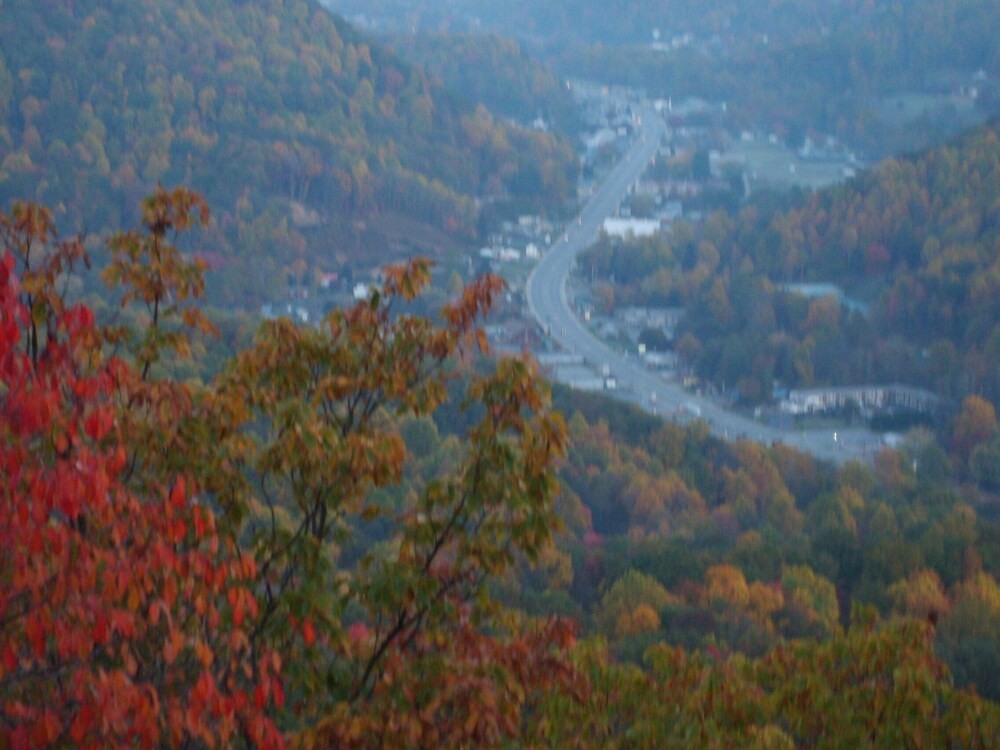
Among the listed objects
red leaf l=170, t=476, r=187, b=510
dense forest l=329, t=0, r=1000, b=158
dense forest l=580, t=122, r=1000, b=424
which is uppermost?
red leaf l=170, t=476, r=187, b=510

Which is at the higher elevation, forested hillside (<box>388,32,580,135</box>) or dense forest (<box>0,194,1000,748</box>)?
dense forest (<box>0,194,1000,748</box>)

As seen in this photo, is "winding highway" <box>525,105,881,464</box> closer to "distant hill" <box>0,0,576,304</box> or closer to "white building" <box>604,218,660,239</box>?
"white building" <box>604,218,660,239</box>

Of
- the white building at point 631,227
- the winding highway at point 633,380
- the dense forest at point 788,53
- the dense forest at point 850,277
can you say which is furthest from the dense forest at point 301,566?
the dense forest at point 788,53

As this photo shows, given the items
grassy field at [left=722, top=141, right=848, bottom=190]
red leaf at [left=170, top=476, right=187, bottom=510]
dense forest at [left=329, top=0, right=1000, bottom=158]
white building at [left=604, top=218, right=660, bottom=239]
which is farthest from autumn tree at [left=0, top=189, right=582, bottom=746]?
dense forest at [left=329, top=0, right=1000, bottom=158]

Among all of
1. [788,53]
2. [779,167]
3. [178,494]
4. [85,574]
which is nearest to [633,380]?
[779,167]

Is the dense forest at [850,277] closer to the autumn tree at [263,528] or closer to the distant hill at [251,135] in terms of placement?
the distant hill at [251,135]

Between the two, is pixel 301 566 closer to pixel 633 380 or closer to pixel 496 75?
pixel 633 380

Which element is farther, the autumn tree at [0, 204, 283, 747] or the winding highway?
the winding highway
